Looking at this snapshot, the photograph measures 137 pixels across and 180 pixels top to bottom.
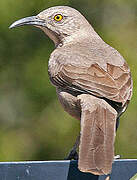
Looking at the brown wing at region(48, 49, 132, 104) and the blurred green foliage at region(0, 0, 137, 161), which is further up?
the brown wing at region(48, 49, 132, 104)

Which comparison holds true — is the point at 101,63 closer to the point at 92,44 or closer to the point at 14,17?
the point at 92,44

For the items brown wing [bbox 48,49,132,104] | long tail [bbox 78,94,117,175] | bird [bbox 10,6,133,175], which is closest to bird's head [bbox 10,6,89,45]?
bird [bbox 10,6,133,175]

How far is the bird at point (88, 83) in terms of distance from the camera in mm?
5082

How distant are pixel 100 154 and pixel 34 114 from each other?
13.9ft

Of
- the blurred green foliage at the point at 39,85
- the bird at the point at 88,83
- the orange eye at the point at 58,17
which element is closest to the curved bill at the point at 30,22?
the bird at the point at 88,83

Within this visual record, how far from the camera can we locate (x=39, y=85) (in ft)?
29.0

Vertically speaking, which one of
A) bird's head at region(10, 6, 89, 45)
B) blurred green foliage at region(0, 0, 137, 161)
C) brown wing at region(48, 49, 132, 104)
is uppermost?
bird's head at region(10, 6, 89, 45)

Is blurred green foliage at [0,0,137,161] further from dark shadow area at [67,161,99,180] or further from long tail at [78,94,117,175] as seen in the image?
dark shadow area at [67,161,99,180]

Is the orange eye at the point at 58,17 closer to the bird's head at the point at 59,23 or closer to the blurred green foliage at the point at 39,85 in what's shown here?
the bird's head at the point at 59,23

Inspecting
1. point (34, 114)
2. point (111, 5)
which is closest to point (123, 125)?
point (34, 114)

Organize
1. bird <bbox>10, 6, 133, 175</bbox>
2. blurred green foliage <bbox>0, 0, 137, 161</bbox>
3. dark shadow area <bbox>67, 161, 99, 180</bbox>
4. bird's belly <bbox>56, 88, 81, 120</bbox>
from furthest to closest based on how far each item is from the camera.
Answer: blurred green foliage <bbox>0, 0, 137, 161</bbox>, bird's belly <bbox>56, 88, 81, 120</bbox>, bird <bbox>10, 6, 133, 175</bbox>, dark shadow area <bbox>67, 161, 99, 180</bbox>

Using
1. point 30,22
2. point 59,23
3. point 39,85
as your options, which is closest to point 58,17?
point 59,23

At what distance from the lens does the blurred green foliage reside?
8898mm

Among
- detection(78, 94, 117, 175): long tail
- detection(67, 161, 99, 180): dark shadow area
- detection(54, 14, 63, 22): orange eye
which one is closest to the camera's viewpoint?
detection(67, 161, 99, 180): dark shadow area
